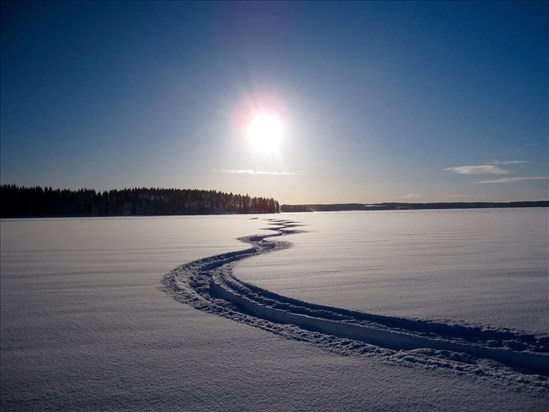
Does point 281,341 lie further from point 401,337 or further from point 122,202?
point 122,202

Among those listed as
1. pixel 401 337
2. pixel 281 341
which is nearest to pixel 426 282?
pixel 401 337

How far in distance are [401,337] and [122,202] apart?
10339cm

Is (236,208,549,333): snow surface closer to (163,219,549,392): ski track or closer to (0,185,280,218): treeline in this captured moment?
(163,219,549,392): ski track

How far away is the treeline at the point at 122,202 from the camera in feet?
272

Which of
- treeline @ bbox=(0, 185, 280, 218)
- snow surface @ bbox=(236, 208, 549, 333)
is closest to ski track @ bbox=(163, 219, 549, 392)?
snow surface @ bbox=(236, 208, 549, 333)

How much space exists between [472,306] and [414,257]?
520cm

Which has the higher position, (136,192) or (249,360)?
(136,192)

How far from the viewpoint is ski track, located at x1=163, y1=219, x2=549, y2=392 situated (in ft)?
11.0

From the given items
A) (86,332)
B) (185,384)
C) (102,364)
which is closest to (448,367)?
(185,384)

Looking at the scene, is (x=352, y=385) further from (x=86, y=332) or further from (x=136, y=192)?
(x=136, y=192)

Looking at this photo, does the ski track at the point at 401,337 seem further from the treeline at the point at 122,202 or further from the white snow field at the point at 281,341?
the treeline at the point at 122,202

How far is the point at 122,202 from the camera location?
96.1 m

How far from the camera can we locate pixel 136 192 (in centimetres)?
10306

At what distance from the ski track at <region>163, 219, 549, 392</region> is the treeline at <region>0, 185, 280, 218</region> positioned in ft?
313
